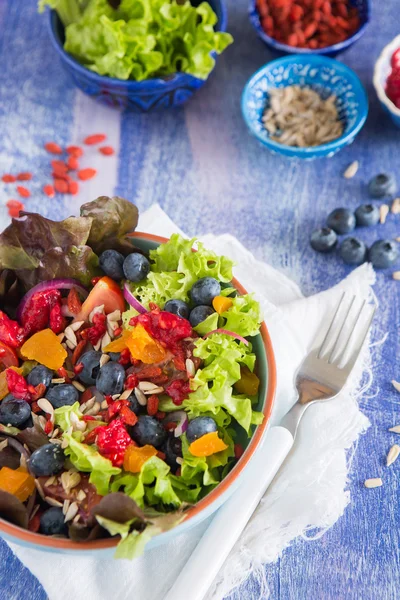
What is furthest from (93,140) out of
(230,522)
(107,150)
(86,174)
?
(230,522)

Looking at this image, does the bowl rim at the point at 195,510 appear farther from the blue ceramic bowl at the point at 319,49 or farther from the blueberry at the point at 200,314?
the blue ceramic bowl at the point at 319,49

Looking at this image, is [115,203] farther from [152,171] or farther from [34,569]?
[34,569]

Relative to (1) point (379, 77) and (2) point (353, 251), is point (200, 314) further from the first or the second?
(1) point (379, 77)

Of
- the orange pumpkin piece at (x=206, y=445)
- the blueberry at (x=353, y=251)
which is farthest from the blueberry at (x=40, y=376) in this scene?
the blueberry at (x=353, y=251)

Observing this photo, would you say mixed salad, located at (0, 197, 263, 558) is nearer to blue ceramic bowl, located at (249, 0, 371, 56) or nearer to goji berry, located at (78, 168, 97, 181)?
goji berry, located at (78, 168, 97, 181)

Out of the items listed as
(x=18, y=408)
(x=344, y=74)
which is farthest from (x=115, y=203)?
(x=344, y=74)

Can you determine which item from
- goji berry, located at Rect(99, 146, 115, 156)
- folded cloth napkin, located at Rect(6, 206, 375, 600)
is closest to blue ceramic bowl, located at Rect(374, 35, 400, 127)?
folded cloth napkin, located at Rect(6, 206, 375, 600)
